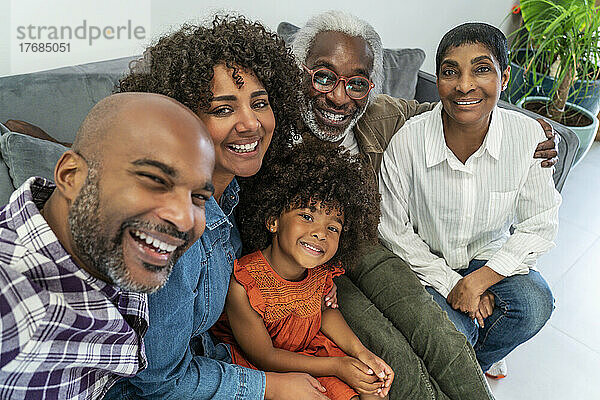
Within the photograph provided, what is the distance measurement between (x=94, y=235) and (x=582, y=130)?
2.64 meters

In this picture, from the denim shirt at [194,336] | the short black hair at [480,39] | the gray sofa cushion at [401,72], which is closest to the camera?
the denim shirt at [194,336]

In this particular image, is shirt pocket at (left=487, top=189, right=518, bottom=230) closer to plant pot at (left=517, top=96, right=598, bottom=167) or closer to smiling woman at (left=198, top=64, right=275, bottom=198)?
smiling woman at (left=198, top=64, right=275, bottom=198)

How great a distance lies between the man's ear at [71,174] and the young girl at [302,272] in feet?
1.96

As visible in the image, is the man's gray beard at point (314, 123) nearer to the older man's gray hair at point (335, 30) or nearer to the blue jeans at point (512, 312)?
the older man's gray hair at point (335, 30)

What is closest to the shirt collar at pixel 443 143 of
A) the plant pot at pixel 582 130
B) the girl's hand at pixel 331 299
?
the girl's hand at pixel 331 299

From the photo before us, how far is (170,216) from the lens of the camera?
32.1 inches

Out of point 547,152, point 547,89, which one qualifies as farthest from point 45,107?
point 547,89

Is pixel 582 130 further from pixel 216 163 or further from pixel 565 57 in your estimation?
pixel 216 163

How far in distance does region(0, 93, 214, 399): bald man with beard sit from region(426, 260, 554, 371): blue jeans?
3.52ft

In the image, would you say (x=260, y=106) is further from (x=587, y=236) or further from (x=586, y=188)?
(x=586, y=188)

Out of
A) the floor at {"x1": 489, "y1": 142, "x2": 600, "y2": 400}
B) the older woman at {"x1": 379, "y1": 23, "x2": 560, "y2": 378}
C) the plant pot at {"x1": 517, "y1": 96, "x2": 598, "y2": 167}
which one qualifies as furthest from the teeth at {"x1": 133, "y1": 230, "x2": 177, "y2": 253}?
the plant pot at {"x1": 517, "y1": 96, "x2": 598, "y2": 167}

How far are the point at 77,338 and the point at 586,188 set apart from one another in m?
3.01

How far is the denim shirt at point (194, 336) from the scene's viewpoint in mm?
1041

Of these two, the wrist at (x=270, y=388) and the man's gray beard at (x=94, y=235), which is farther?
the wrist at (x=270, y=388)
